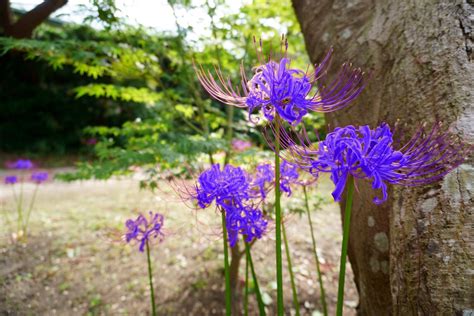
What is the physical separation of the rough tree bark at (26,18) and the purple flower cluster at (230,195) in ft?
6.50

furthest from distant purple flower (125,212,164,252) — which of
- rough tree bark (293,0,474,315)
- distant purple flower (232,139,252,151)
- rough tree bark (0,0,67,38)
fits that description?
distant purple flower (232,139,252,151)

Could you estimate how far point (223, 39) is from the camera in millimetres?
2832

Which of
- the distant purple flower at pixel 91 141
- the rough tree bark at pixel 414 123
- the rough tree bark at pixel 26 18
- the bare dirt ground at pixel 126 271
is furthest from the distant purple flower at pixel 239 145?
the distant purple flower at pixel 91 141

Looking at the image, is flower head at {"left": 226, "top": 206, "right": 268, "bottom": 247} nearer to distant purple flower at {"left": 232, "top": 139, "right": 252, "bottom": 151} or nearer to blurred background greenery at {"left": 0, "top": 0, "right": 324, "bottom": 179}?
blurred background greenery at {"left": 0, "top": 0, "right": 324, "bottom": 179}

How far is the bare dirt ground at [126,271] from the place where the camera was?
117 inches

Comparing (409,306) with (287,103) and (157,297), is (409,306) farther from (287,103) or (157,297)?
(157,297)

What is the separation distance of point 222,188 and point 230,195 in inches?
1.3

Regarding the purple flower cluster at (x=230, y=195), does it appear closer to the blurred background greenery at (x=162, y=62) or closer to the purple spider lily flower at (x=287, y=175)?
the purple spider lily flower at (x=287, y=175)

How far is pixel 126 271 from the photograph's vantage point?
3.60 metres

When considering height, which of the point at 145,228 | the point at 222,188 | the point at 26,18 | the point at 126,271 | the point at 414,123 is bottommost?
the point at 126,271

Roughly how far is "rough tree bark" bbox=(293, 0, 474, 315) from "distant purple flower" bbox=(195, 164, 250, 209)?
0.58 metres

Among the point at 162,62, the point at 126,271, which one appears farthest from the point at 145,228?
the point at 126,271

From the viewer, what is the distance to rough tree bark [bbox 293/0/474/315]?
0.93m

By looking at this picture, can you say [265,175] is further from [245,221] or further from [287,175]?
[245,221]
